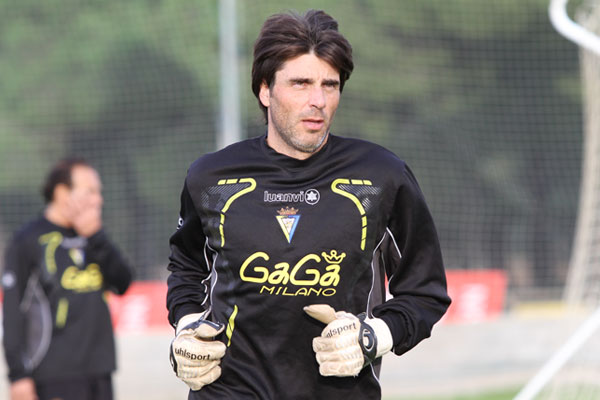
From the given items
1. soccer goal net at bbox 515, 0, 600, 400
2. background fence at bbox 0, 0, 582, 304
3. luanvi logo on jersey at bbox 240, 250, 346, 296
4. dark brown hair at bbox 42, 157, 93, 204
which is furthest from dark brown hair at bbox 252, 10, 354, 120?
background fence at bbox 0, 0, 582, 304

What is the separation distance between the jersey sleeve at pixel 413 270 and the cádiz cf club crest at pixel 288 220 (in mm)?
308

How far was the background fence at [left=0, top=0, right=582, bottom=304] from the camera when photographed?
622 inches

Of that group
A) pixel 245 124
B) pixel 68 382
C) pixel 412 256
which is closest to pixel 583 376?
pixel 68 382

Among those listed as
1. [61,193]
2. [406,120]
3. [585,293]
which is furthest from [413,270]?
[406,120]

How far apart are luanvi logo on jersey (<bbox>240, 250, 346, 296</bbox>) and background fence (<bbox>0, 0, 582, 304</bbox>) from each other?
447 inches

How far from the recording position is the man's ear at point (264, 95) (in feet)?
11.1

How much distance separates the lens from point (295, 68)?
3.23 meters

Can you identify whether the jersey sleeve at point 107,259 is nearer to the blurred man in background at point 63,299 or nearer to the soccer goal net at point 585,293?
the blurred man in background at point 63,299

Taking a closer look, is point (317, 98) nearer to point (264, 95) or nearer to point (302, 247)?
point (264, 95)

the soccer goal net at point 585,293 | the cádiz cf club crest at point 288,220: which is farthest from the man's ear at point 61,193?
the cádiz cf club crest at point 288,220

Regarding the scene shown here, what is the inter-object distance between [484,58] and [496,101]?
84cm

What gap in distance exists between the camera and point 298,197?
325cm

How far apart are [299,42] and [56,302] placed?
3.65 m

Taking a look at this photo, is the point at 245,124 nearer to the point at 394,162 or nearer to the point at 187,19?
the point at 187,19
